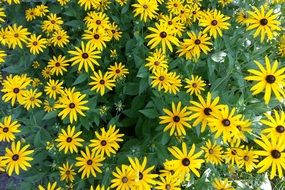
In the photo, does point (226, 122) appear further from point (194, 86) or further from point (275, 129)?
point (194, 86)

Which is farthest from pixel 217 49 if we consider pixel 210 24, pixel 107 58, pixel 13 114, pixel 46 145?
pixel 13 114

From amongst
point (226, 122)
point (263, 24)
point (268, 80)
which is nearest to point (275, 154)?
point (226, 122)

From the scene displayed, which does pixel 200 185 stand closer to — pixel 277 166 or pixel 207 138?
pixel 207 138

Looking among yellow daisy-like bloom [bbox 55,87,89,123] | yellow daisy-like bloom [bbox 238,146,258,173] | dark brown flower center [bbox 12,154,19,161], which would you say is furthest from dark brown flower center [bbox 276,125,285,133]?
dark brown flower center [bbox 12,154,19,161]

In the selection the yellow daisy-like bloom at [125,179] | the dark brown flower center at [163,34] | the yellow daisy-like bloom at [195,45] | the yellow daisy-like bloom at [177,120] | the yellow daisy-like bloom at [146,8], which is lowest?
the yellow daisy-like bloom at [125,179]

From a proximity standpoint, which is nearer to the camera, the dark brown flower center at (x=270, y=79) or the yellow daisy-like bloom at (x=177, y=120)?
the dark brown flower center at (x=270, y=79)

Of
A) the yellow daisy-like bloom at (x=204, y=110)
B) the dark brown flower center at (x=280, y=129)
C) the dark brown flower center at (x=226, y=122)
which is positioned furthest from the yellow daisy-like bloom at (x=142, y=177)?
the dark brown flower center at (x=280, y=129)

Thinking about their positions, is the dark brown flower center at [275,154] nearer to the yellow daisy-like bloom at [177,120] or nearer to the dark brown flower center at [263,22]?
the yellow daisy-like bloom at [177,120]
